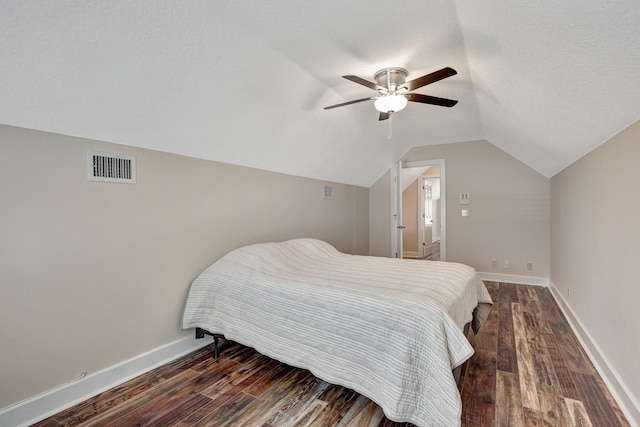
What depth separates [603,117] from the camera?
1796 mm

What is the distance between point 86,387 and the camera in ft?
6.32

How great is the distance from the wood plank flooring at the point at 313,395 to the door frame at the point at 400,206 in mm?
2496

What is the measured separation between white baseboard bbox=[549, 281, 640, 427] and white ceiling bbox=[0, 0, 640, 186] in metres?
1.53

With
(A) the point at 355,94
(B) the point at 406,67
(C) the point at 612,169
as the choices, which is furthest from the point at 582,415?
(A) the point at 355,94

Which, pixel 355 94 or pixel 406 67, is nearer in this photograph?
pixel 406 67

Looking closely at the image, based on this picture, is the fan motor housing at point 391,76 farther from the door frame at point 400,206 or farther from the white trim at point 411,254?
the white trim at point 411,254

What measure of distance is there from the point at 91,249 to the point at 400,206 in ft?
13.3

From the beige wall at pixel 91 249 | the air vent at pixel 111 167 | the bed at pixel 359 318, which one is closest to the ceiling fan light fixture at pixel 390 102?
the bed at pixel 359 318

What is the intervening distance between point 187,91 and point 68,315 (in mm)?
1622

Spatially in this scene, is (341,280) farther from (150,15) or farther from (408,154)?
(408,154)

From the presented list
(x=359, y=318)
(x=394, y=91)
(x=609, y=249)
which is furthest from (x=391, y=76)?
(x=609, y=249)

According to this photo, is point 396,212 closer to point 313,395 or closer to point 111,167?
Answer: point 313,395

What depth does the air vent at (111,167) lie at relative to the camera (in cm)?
197

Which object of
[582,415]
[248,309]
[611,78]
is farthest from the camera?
[248,309]
